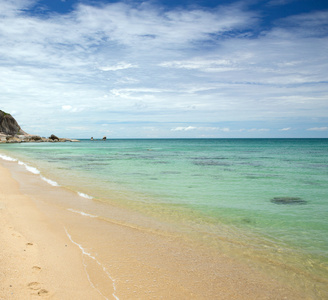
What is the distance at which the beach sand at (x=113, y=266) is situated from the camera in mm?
4418

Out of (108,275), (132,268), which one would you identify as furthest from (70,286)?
(132,268)

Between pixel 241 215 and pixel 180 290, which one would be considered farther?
pixel 241 215

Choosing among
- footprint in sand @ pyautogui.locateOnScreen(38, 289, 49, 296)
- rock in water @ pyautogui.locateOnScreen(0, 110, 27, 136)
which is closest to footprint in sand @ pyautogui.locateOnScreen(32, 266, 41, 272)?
footprint in sand @ pyautogui.locateOnScreen(38, 289, 49, 296)

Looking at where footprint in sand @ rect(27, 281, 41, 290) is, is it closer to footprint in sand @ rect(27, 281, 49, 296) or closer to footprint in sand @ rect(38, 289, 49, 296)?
footprint in sand @ rect(27, 281, 49, 296)

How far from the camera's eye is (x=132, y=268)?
527 cm

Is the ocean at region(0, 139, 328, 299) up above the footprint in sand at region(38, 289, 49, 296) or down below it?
below

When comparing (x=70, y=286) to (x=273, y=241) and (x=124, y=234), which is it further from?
(x=273, y=241)

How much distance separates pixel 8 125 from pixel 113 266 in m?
138

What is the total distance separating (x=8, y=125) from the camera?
12162cm

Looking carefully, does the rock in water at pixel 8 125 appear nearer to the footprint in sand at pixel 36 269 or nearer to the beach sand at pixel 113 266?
the beach sand at pixel 113 266

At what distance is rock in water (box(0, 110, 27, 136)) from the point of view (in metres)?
119

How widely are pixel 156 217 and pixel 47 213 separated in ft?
12.7

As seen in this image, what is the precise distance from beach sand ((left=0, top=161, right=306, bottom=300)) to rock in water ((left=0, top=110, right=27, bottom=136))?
13106 centimetres

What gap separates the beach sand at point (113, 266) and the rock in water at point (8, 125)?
131 m
